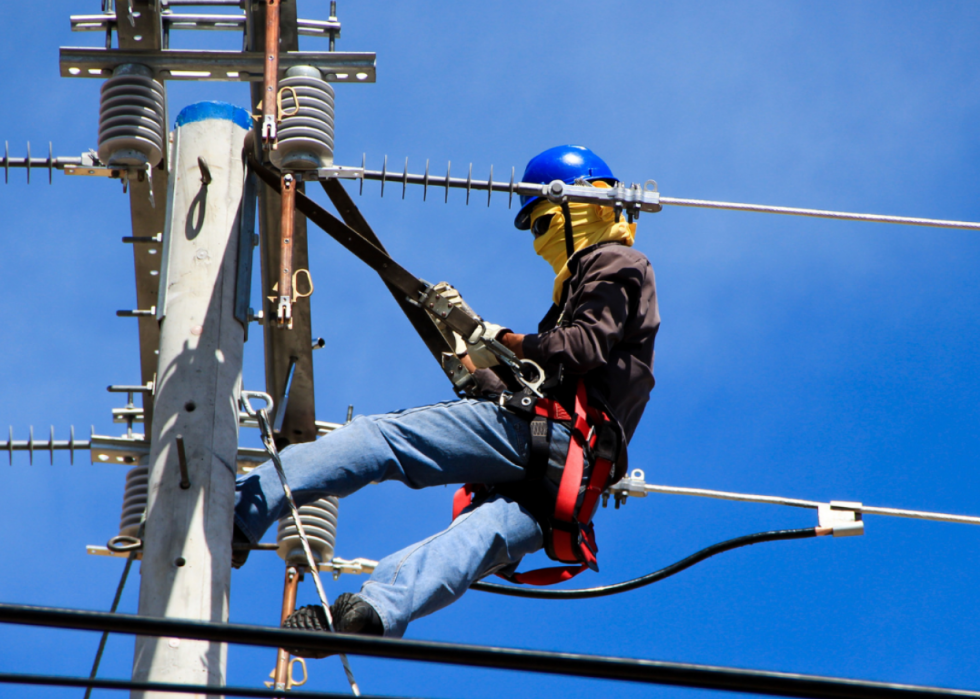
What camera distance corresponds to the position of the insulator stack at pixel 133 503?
5.30m

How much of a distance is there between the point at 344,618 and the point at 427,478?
0.93m

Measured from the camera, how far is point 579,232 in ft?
20.0

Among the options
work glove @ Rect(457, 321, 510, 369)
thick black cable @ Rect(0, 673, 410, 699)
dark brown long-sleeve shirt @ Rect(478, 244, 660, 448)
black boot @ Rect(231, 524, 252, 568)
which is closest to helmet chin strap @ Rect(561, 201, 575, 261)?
dark brown long-sleeve shirt @ Rect(478, 244, 660, 448)

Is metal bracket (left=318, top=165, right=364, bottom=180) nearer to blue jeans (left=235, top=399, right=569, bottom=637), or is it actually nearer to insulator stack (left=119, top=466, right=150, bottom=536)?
blue jeans (left=235, top=399, right=569, bottom=637)

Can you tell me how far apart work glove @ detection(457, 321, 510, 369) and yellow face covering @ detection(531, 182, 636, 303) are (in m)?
0.53

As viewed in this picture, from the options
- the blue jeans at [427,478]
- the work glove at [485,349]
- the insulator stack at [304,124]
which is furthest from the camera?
the work glove at [485,349]

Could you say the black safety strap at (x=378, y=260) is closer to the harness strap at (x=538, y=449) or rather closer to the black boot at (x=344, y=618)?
the harness strap at (x=538, y=449)

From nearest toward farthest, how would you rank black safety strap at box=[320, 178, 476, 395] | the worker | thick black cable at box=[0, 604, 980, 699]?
thick black cable at box=[0, 604, 980, 699] → the worker → black safety strap at box=[320, 178, 476, 395]

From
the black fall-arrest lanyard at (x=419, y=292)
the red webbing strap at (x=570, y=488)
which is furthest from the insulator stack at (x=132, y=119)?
the red webbing strap at (x=570, y=488)

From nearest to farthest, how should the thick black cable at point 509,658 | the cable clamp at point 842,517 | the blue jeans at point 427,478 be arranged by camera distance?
the thick black cable at point 509,658 → the blue jeans at point 427,478 → the cable clamp at point 842,517

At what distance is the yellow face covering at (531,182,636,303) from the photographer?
6020mm

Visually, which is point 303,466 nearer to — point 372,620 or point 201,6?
point 372,620

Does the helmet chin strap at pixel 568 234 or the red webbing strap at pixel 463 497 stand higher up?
the helmet chin strap at pixel 568 234

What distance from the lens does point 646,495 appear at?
638 centimetres
